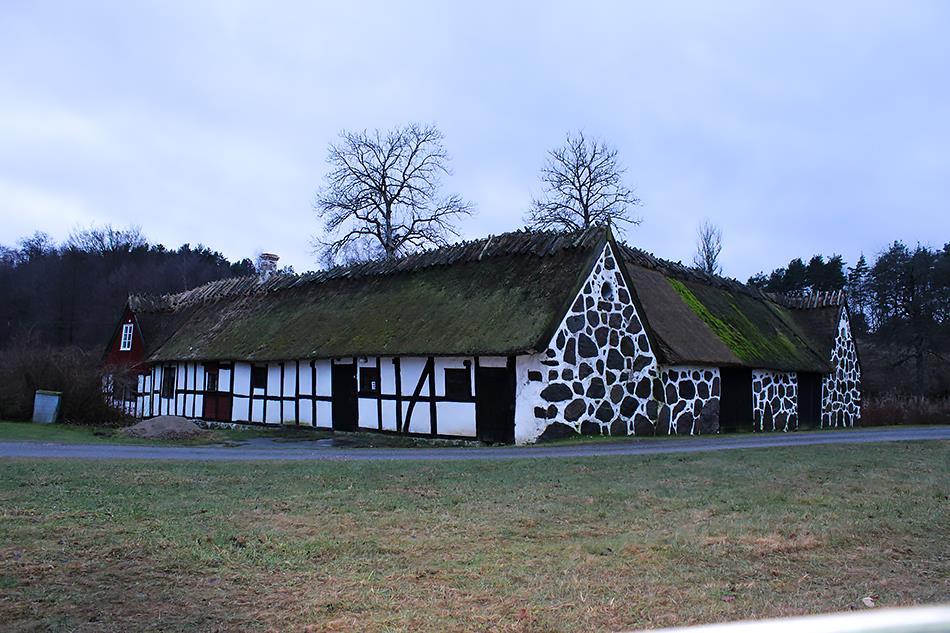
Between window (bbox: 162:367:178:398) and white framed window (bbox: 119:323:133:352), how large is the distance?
5621 millimetres

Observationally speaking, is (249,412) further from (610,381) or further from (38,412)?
(610,381)

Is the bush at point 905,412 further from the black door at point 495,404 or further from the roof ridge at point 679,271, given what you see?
the black door at point 495,404

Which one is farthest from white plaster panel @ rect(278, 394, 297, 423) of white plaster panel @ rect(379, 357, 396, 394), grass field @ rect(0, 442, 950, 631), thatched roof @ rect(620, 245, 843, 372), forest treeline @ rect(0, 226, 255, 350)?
forest treeline @ rect(0, 226, 255, 350)

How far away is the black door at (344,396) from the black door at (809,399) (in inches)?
630

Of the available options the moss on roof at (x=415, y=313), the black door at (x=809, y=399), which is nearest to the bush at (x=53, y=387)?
the moss on roof at (x=415, y=313)

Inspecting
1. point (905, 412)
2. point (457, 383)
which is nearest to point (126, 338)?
point (457, 383)

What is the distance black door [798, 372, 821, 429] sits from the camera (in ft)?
94.5

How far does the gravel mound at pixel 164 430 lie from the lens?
21656mm

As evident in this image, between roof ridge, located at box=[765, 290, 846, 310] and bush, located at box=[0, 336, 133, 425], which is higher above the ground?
roof ridge, located at box=[765, 290, 846, 310]

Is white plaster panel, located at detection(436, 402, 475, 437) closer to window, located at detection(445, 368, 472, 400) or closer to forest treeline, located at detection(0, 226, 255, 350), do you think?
window, located at detection(445, 368, 472, 400)

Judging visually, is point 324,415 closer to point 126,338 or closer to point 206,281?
point 126,338

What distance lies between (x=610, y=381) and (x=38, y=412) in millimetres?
19321

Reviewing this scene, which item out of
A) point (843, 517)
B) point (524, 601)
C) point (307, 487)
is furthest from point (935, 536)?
point (307, 487)

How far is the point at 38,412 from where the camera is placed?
26.9 metres
